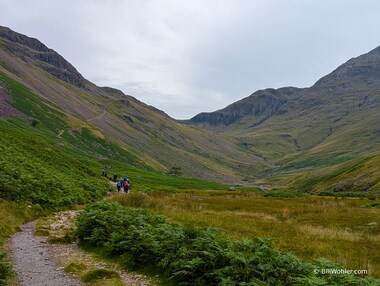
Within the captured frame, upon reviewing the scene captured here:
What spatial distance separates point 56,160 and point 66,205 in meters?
Result: 21.6

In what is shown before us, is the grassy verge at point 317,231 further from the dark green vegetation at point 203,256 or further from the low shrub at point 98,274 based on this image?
the low shrub at point 98,274

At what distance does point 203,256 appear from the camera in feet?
44.8

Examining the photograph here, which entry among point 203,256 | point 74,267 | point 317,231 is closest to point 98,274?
point 74,267

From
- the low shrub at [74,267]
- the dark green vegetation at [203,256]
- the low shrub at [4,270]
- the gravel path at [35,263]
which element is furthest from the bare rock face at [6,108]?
the low shrub at [4,270]

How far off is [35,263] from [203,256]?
792 cm

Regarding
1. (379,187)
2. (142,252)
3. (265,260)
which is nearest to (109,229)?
(142,252)

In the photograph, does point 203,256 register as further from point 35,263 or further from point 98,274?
point 35,263

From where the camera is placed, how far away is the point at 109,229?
64.5 ft

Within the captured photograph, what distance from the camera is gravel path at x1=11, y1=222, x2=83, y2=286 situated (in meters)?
14.1

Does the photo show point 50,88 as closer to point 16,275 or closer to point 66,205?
point 66,205

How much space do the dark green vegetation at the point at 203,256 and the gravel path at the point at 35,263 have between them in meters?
2.52

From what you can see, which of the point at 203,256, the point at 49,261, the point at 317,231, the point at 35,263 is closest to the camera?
the point at 203,256

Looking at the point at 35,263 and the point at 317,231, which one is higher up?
the point at 317,231

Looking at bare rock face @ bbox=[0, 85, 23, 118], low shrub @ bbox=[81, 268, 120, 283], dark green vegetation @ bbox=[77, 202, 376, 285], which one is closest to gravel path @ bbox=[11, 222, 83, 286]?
low shrub @ bbox=[81, 268, 120, 283]
